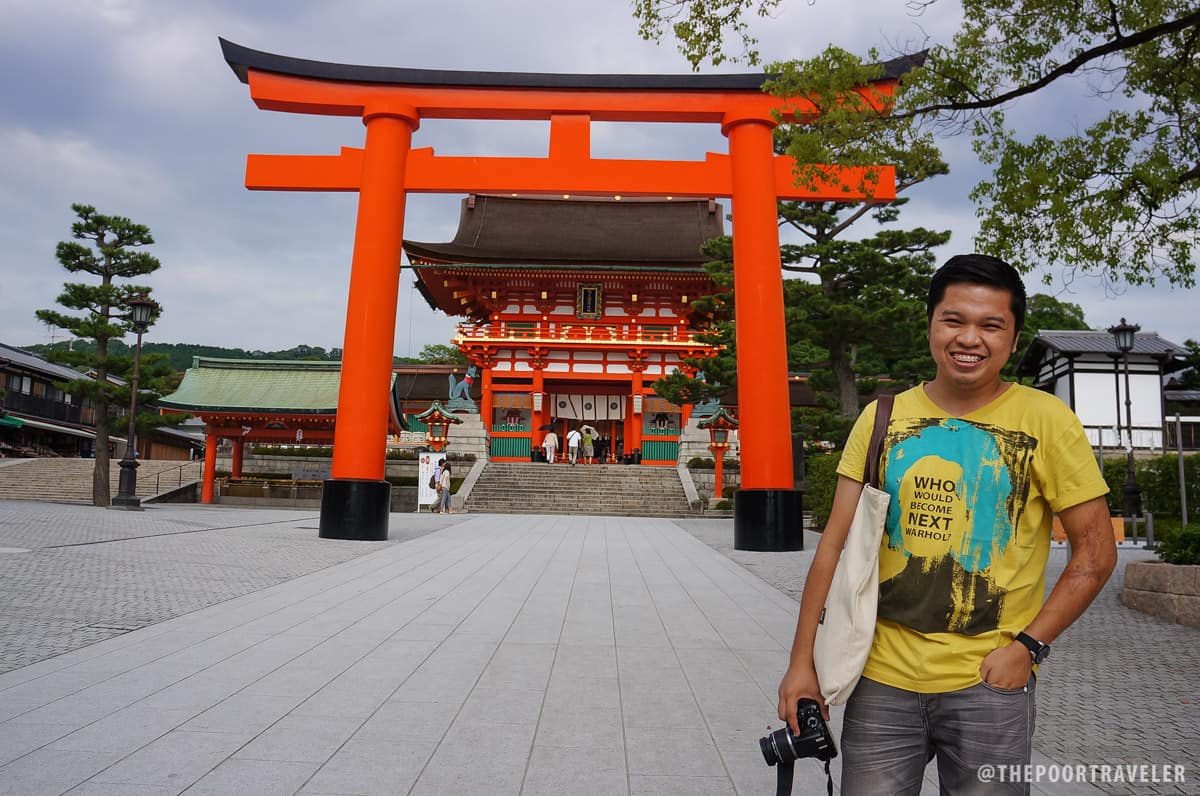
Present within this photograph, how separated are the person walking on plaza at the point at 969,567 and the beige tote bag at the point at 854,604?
30mm

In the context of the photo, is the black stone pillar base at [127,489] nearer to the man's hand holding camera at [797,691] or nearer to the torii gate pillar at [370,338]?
the torii gate pillar at [370,338]

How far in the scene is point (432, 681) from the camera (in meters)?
4.12

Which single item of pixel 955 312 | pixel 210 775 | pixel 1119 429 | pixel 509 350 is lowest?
pixel 210 775

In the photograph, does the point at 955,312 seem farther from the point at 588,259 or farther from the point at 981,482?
the point at 588,259

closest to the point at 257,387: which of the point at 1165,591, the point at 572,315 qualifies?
the point at 572,315

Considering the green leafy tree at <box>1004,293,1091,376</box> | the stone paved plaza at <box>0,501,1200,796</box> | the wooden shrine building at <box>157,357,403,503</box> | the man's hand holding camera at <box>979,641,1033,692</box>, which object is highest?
the green leafy tree at <box>1004,293,1091,376</box>

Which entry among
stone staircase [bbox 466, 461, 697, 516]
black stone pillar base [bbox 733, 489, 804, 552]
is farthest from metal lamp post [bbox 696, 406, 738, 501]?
black stone pillar base [bbox 733, 489, 804, 552]

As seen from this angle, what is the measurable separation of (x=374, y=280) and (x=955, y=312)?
10.0 metres

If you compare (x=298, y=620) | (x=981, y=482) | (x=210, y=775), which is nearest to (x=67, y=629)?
(x=298, y=620)

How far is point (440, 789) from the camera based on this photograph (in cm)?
275

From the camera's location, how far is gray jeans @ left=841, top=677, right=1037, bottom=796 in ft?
5.39

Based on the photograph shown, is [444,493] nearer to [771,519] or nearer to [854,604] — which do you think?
[771,519]

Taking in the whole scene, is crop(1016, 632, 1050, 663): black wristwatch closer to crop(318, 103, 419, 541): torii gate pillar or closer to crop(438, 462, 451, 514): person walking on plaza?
crop(318, 103, 419, 541): torii gate pillar

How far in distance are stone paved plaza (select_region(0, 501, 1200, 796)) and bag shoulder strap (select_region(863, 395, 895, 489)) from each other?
1579mm
